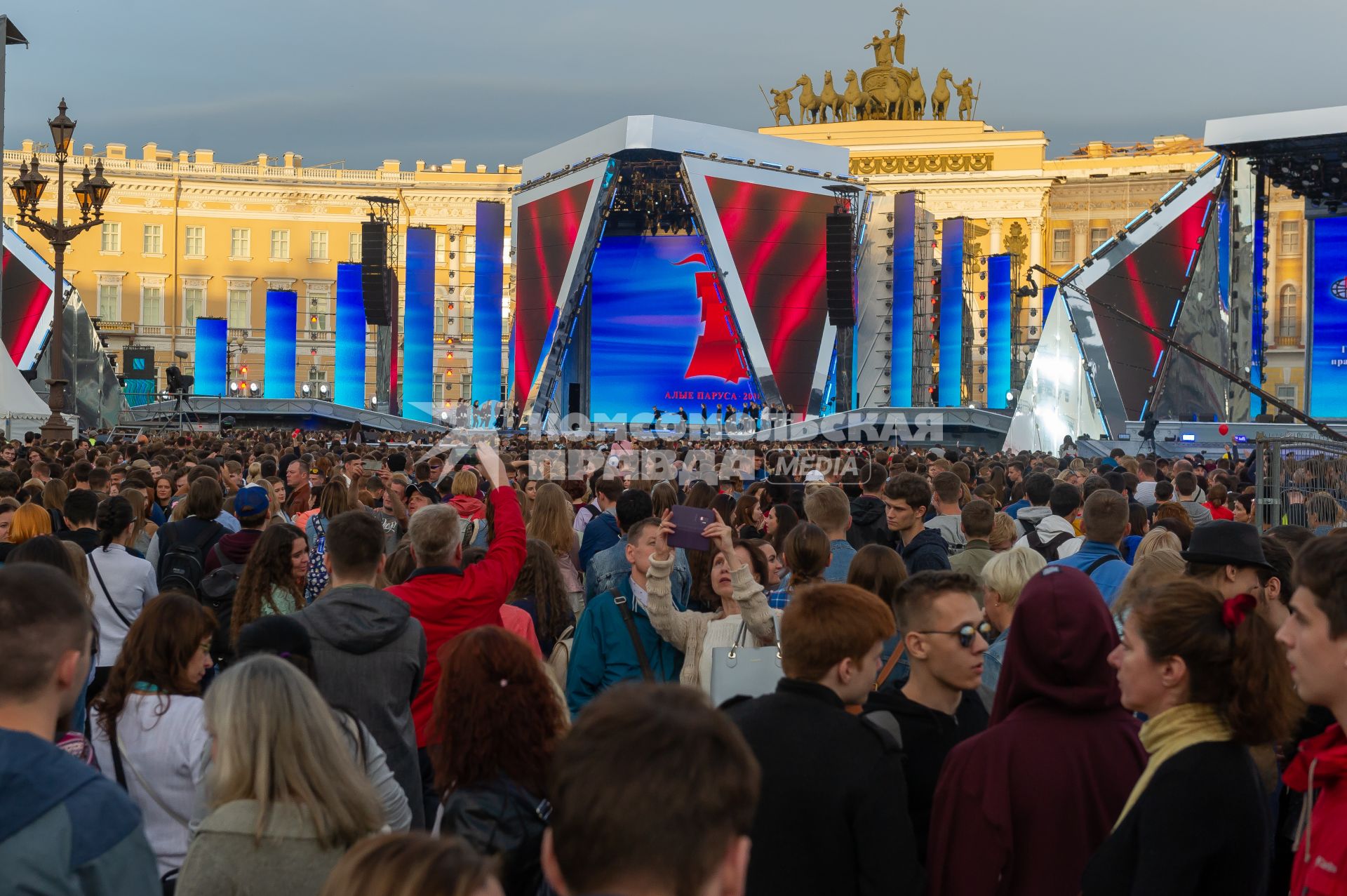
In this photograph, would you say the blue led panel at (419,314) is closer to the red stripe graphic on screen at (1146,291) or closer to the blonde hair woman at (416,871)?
the red stripe graphic on screen at (1146,291)

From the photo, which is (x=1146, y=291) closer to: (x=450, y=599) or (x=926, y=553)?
(x=926, y=553)

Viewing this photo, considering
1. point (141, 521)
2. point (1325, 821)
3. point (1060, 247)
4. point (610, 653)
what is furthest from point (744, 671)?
point (1060, 247)

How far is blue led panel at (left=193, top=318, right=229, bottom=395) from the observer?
43062 millimetres

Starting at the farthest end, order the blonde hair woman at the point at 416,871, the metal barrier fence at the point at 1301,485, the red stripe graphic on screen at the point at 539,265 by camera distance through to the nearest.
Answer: the red stripe graphic on screen at the point at 539,265, the metal barrier fence at the point at 1301,485, the blonde hair woman at the point at 416,871

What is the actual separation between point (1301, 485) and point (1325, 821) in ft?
26.4

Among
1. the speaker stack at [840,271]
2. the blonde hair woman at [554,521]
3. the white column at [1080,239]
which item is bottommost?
the blonde hair woman at [554,521]

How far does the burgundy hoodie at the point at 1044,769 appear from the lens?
3262 millimetres

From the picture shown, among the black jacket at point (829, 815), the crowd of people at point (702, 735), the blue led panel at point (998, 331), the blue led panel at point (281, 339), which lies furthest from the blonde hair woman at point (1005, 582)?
the blue led panel at point (281, 339)

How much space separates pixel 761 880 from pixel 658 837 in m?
1.27

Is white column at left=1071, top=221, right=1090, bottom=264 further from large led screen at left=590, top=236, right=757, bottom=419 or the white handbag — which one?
the white handbag

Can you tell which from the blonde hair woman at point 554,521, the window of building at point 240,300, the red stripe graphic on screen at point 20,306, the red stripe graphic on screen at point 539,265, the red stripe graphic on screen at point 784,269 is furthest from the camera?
the window of building at point 240,300

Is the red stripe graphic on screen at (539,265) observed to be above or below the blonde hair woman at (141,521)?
above

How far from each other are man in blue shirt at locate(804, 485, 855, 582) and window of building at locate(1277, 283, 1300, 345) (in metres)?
63.7

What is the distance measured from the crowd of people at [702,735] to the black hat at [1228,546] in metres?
0.01
